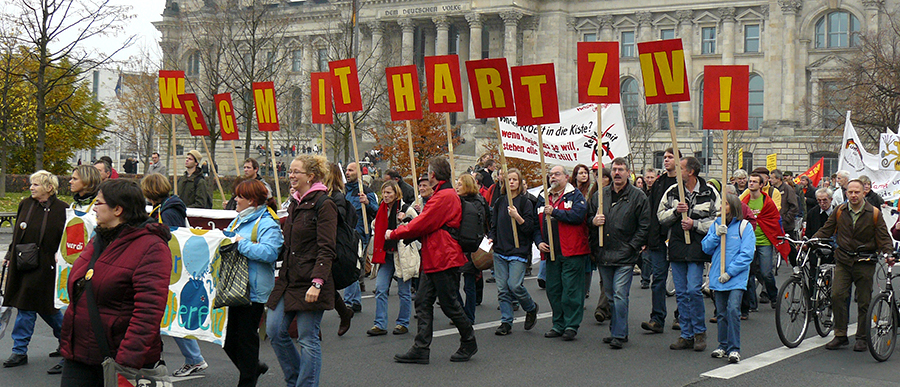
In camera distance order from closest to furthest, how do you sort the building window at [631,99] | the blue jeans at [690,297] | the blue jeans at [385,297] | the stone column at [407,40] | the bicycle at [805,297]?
the blue jeans at [690,297] < the bicycle at [805,297] < the blue jeans at [385,297] < the building window at [631,99] < the stone column at [407,40]

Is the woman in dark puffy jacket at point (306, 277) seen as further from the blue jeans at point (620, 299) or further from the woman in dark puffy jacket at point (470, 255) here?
the blue jeans at point (620, 299)

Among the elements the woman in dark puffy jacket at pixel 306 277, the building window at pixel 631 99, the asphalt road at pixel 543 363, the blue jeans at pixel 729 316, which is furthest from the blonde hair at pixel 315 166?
the building window at pixel 631 99

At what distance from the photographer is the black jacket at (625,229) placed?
9727 millimetres

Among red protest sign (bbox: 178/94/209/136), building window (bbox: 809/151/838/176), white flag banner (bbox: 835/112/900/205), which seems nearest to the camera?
red protest sign (bbox: 178/94/209/136)

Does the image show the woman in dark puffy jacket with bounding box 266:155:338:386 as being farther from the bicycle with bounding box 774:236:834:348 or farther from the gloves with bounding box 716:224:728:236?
the bicycle with bounding box 774:236:834:348

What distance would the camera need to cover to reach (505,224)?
34.9 feet

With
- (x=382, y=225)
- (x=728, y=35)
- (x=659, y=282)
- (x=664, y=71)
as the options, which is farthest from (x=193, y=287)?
(x=728, y=35)

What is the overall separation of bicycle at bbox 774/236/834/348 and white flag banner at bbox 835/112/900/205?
28.1 feet

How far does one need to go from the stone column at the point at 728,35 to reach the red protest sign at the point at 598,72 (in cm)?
5733

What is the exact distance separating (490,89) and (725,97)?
2.67 metres

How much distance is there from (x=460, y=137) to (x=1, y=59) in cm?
3810

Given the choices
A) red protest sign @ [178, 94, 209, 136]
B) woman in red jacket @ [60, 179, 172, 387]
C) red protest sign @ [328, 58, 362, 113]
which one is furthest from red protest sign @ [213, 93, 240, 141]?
woman in red jacket @ [60, 179, 172, 387]

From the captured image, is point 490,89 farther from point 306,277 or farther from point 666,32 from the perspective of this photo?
point 666,32

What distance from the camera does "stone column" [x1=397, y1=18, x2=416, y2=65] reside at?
73250mm
